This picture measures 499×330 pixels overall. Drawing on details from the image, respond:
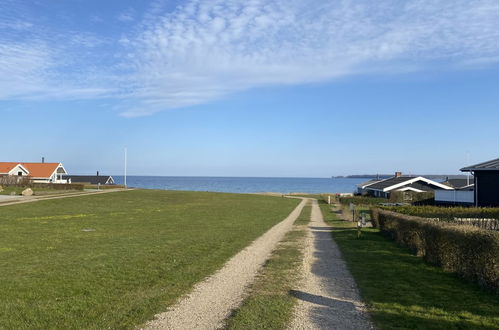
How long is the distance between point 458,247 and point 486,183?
65.2 ft

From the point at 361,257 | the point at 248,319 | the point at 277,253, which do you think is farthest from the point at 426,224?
the point at 248,319

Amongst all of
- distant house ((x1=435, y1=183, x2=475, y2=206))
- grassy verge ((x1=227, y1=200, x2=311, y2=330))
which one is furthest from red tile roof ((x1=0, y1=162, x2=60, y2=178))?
grassy verge ((x1=227, y1=200, x2=311, y2=330))

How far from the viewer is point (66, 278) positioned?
36.4 feet

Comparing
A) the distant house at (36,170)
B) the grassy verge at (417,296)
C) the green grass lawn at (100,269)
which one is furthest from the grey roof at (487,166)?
the distant house at (36,170)

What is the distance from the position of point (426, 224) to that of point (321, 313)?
7.40 meters

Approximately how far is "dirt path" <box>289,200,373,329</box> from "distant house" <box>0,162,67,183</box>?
80.1 meters

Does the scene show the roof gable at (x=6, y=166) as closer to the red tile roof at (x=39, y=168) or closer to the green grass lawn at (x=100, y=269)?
the red tile roof at (x=39, y=168)

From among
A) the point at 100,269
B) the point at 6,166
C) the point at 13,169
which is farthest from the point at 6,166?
the point at 100,269

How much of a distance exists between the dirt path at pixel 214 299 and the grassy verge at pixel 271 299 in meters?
0.26

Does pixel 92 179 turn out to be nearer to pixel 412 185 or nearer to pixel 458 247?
pixel 412 185

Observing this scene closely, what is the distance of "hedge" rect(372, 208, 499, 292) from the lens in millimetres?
9664

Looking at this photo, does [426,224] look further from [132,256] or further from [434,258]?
[132,256]

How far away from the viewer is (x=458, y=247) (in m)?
11.3

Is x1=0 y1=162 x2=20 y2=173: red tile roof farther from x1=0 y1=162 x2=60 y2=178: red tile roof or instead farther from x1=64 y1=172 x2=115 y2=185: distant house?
x1=64 y1=172 x2=115 y2=185: distant house
